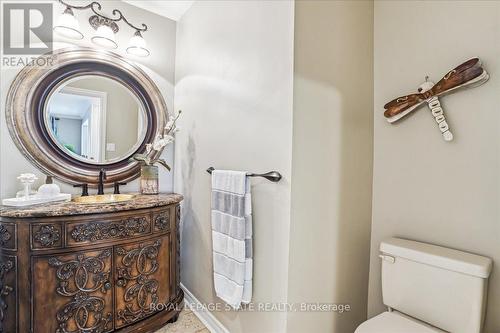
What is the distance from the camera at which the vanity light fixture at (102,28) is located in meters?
1.62

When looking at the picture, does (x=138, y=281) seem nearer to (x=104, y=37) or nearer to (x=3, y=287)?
(x=3, y=287)

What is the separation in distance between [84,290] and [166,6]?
223 centimetres

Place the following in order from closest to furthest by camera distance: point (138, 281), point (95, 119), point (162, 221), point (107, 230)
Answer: point (107, 230) < point (138, 281) < point (162, 221) < point (95, 119)

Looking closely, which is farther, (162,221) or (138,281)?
(162,221)

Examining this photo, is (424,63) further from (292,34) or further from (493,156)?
(292,34)

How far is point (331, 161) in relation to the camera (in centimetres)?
132

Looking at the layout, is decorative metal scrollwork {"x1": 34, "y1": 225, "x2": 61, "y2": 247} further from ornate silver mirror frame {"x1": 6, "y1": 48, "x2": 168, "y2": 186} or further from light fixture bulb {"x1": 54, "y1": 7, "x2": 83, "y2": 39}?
light fixture bulb {"x1": 54, "y1": 7, "x2": 83, "y2": 39}

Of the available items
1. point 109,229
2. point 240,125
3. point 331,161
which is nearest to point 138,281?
point 109,229

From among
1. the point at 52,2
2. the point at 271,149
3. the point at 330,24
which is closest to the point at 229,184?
the point at 271,149

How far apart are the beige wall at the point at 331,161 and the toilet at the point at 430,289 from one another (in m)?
0.21

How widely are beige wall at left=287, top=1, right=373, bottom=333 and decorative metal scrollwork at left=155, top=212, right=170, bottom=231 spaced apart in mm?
917

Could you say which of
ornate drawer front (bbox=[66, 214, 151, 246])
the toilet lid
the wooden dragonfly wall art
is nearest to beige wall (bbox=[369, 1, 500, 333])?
the wooden dragonfly wall art

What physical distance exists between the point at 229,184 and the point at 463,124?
4.12ft

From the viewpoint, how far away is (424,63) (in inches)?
53.3
